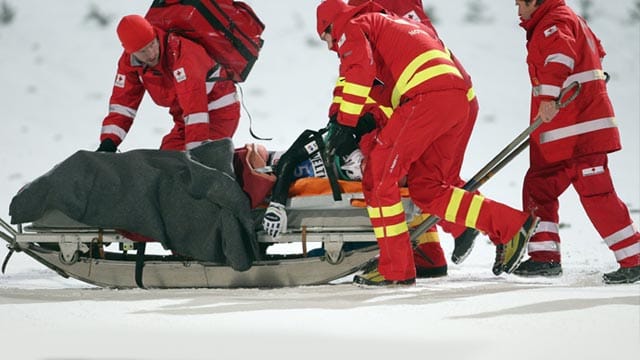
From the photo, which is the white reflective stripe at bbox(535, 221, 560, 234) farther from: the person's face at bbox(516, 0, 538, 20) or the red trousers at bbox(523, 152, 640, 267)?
the person's face at bbox(516, 0, 538, 20)

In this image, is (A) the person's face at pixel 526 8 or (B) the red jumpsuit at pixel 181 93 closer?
(A) the person's face at pixel 526 8

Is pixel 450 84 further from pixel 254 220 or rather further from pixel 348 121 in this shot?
pixel 254 220

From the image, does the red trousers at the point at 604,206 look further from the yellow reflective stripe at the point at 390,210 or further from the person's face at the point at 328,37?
the person's face at the point at 328,37

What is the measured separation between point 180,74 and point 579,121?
207 centimetres

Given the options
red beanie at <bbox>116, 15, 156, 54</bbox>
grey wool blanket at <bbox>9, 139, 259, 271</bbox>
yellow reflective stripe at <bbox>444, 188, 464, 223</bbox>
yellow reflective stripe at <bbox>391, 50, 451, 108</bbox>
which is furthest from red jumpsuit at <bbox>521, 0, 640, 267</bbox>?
red beanie at <bbox>116, 15, 156, 54</bbox>

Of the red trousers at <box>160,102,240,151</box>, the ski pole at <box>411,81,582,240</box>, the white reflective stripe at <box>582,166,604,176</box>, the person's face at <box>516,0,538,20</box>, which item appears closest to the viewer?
the ski pole at <box>411,81,582,240</box>

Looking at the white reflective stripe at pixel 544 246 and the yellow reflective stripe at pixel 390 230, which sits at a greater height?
the yellow reflective stripe at pixel 390 230

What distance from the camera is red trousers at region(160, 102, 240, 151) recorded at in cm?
535

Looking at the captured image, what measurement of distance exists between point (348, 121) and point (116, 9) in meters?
6.68

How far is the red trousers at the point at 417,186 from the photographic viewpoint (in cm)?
393

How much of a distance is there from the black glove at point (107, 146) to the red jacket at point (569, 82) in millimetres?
2314

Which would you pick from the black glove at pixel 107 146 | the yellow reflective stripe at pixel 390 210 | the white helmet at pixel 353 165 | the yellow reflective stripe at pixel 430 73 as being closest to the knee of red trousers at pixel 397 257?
the yellow reflective stripe at pixel 390 210

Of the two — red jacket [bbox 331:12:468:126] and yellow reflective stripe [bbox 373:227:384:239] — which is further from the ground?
red jacket [bbox 331:12:468:126]

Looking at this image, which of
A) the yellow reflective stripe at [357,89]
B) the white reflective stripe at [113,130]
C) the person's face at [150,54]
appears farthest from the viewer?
the white reflective stripe at [113,130]
